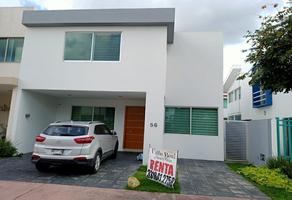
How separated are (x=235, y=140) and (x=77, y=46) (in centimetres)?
891

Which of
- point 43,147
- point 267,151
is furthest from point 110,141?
point 267,151

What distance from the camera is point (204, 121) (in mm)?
11500

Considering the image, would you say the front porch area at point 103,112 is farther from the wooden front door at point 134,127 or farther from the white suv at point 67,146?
the white suv at point 67,146

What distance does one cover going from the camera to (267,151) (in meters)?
8.74

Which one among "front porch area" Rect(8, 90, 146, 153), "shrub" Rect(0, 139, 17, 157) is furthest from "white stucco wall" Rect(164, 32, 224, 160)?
"shrub" Rect(0, 139, 17, 157)

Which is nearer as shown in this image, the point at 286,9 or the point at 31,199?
the point at 31,199

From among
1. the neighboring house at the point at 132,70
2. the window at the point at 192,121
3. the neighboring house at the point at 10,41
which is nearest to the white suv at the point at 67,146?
the neighboring house at the point at 132,70

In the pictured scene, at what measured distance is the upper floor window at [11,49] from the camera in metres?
11.1

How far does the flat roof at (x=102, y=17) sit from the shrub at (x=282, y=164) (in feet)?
21.5

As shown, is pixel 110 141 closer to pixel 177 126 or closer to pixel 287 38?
pixel 177 126

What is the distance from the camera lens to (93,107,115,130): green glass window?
12.8 m

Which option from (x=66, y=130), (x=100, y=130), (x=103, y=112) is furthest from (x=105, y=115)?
(x=66, y=130)

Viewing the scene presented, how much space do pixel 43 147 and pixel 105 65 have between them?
4.23 metres

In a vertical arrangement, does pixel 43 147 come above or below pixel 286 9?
below
